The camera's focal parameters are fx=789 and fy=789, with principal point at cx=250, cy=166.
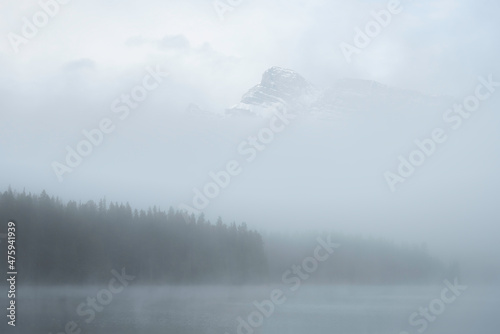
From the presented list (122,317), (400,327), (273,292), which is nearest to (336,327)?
(400,327)

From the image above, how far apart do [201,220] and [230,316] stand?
3388cm

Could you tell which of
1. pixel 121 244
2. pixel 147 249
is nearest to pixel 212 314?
pixel 121 244

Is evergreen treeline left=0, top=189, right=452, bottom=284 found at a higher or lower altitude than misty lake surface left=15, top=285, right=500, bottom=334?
higher

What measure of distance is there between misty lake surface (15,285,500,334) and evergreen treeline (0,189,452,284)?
2.10 meters

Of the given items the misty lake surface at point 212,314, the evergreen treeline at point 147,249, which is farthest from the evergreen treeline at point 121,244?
the misty lake surface at point 212,314

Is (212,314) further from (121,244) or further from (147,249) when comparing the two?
(147,249)

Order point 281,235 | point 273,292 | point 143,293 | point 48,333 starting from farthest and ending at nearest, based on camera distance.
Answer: point 281,235 → point 273,292 → point 143,293 → point 48,333

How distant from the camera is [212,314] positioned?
55.4 meters

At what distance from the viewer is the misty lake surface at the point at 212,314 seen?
46.3 m

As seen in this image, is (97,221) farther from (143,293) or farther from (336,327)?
(336,327)

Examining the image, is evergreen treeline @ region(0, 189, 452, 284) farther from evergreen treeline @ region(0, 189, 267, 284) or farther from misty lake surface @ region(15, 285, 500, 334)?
misty lake surface @ region(15, 285, 500, 334)

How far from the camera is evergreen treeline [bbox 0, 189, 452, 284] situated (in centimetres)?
6169

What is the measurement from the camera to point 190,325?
158 feet

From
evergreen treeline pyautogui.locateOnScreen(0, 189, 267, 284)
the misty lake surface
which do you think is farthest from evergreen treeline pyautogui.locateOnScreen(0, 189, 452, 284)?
the misty lake surface
